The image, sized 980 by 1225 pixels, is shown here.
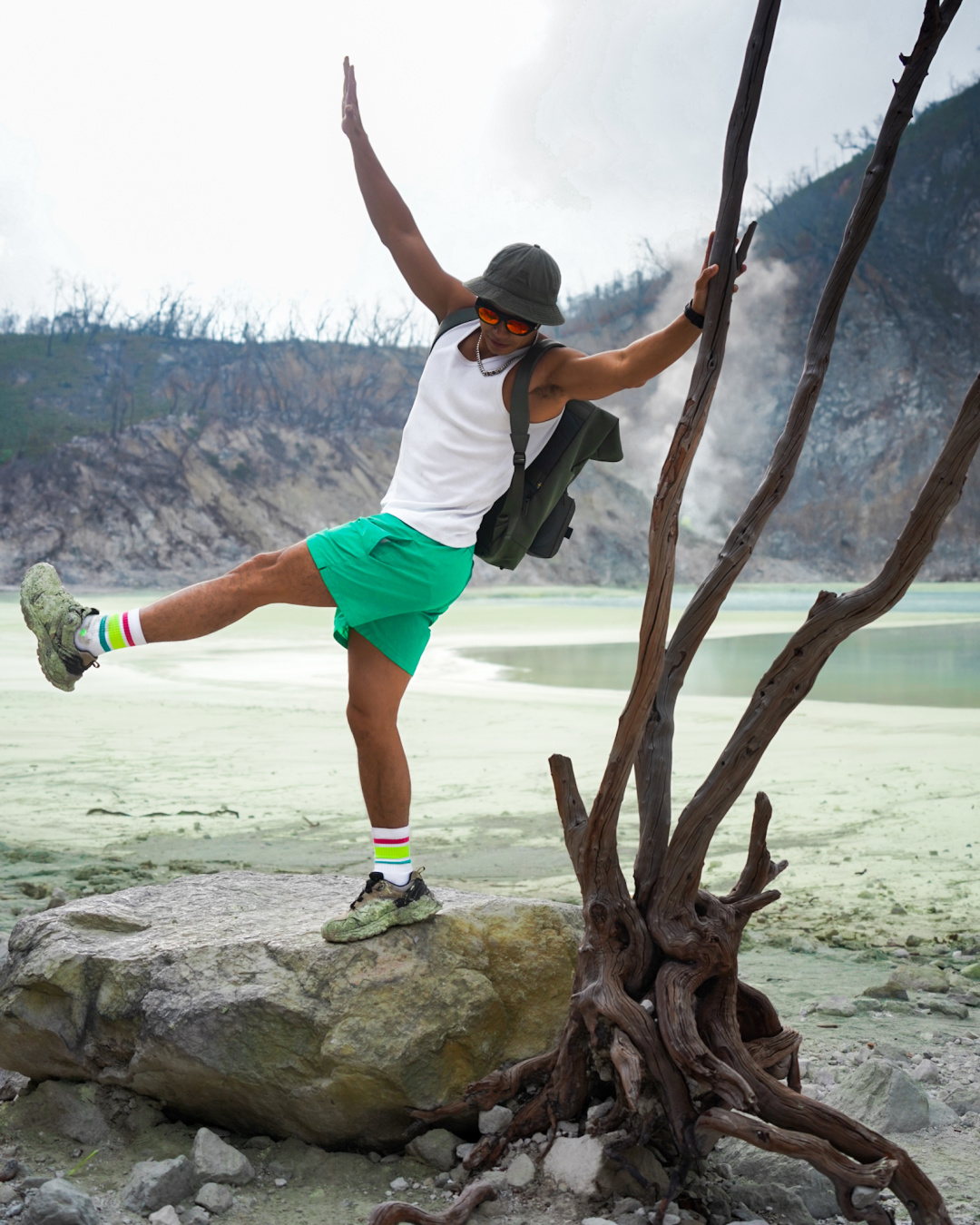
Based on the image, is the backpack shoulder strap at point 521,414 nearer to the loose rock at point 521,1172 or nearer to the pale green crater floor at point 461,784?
the loose rock at point 521,1172

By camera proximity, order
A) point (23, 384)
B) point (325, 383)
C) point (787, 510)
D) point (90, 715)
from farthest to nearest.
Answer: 1. point (787, 510)
2. point (325, 383)
3. point (23, 384)
4. point (90, 715)

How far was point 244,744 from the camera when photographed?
8250 mm

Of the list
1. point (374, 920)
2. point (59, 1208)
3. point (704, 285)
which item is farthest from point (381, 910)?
point (704, 285)

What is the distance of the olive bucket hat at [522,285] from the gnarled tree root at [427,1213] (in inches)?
72.6

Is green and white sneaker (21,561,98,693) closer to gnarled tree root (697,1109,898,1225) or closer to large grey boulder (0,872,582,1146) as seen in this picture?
large grey boulder (0,872,582,1146)

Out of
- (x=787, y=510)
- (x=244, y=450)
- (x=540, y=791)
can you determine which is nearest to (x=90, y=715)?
(x=540, y=791)

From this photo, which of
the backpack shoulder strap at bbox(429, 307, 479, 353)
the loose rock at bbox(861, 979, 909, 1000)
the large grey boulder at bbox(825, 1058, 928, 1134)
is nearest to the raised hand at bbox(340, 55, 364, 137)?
the backpack shoulder strap at bbox(429, 307, 479, 353)

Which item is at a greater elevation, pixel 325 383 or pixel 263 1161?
pixel 325 383

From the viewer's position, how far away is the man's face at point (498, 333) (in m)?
→ 2.62

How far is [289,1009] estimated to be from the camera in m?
2.52

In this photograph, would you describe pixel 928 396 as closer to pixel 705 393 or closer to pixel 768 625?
pixel 768 625

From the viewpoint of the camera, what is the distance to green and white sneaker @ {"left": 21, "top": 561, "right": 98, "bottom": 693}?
273 cm

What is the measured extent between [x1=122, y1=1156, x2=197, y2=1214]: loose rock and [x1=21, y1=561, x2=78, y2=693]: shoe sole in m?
1.09

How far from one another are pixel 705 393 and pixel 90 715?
820 cm
